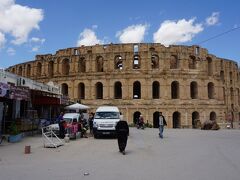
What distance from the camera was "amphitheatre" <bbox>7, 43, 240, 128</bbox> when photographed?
136 feet

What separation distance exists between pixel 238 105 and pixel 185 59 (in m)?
13.5

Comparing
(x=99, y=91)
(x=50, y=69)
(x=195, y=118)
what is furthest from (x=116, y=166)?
(x=50, y=69)

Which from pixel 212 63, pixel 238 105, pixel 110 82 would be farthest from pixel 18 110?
pixel 238 105

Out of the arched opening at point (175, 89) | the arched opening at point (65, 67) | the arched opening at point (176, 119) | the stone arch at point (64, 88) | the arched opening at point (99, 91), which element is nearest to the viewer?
the arched opening at point (176, 119)

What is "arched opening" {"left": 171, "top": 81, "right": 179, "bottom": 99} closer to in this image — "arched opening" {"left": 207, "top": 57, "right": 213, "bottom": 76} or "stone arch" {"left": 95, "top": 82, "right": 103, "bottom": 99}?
"arched opening" {"left": 207, "top": 57, "right": 213, "bottom": 76}

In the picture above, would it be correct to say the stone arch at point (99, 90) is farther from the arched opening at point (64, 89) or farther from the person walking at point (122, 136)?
the person walking at point (122, 136)

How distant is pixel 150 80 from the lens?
4172cm

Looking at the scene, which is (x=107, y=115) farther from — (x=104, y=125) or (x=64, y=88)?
(x=64, y=88)

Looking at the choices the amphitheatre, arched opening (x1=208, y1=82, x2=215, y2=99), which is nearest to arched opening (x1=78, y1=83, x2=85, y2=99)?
the amphitheatre

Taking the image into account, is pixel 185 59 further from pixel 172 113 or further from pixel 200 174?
pixel 200 174

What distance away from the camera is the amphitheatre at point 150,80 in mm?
41562

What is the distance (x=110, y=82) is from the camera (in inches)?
1672

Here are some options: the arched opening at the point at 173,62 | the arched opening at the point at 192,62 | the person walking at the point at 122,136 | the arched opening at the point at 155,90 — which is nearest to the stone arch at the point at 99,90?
the arched opening at the point at 155,90

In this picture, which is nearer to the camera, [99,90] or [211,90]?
[211,90]
